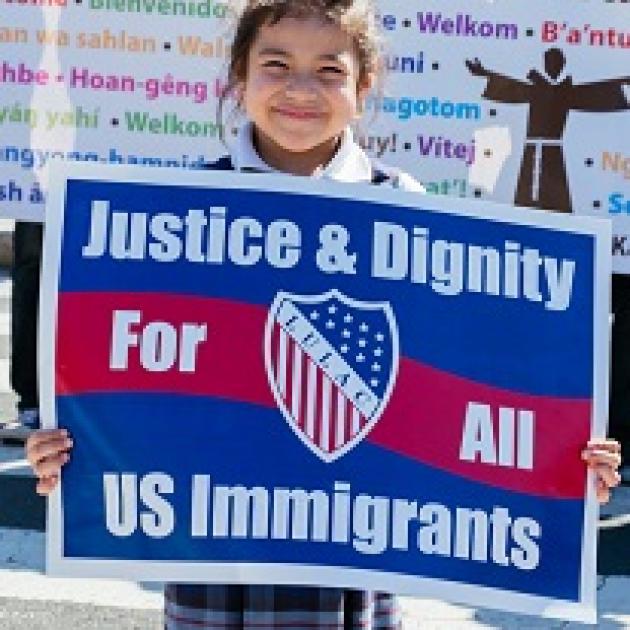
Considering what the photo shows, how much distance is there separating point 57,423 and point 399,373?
0.51 m

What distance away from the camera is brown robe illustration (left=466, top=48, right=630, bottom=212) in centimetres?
620

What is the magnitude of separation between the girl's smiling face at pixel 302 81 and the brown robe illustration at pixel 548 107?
372cm

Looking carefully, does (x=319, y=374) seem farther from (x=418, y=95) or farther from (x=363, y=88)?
(x=418, y=95)

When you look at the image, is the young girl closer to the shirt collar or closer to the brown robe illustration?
the shirt collar

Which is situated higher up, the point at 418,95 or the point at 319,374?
the point at 418,95

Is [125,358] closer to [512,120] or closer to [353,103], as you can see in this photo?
[353,103]

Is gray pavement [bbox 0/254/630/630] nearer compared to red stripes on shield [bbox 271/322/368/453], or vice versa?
red stripes on shield [bbox 271/322/368/453]

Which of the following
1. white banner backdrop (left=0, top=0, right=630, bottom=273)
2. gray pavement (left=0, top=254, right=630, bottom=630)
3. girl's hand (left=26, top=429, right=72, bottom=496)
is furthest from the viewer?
white banner backdrop (left=0, top=0, right=630, bottom=273)

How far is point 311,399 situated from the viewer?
8.37ft

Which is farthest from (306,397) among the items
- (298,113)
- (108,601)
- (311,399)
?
(108,601)

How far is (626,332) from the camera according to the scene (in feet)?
20.5

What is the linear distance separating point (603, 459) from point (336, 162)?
1.98 ft

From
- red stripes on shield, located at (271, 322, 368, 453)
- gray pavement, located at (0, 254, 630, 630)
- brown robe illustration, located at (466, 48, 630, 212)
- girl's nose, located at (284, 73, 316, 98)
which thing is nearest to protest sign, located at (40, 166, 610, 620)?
red stripes on shield, located at (271, 322, 368, 453)

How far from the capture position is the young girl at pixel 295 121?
8.30 ft
